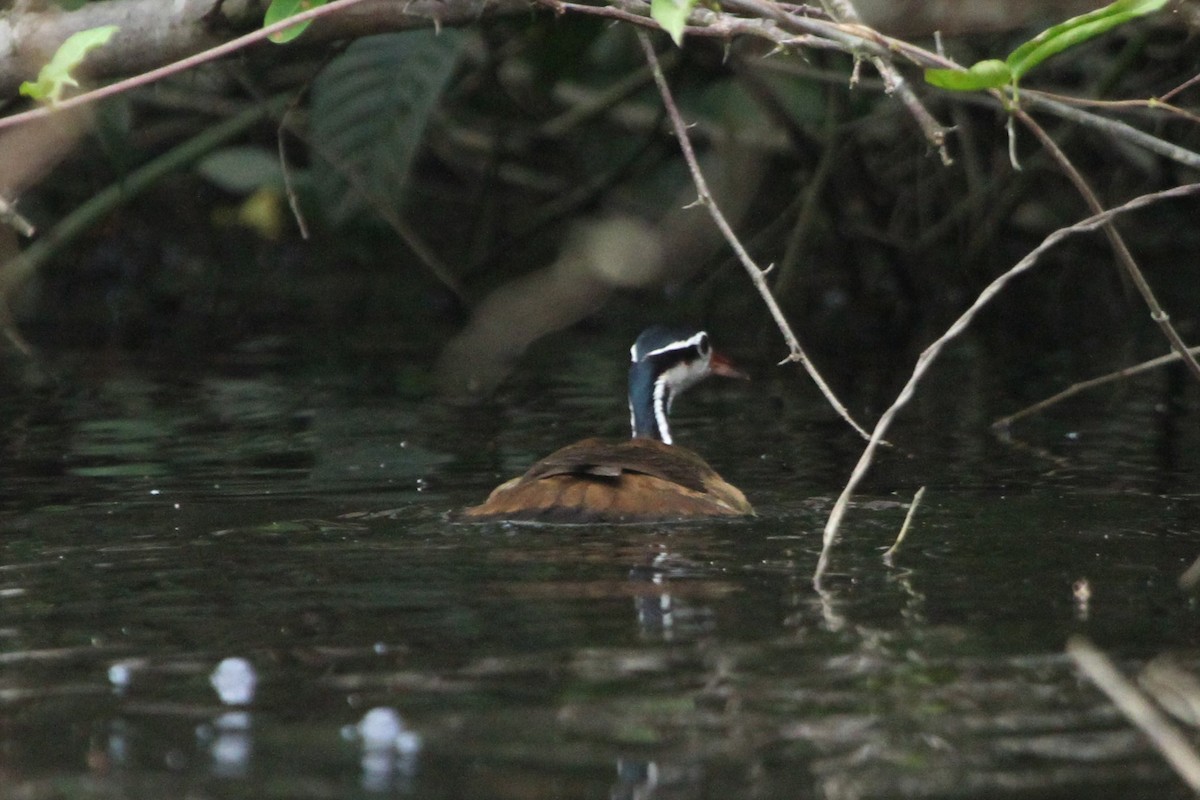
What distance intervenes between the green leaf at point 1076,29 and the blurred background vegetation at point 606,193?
4.19 meters

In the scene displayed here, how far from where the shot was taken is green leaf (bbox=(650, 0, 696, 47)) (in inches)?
178

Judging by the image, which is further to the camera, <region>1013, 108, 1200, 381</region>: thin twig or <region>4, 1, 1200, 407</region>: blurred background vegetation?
<region>4, 1, 1200, 407</region>: blurred background vegetation

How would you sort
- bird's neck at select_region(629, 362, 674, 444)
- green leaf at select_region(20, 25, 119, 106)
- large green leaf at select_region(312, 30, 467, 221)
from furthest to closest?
1. large green leaf at select_region(312, 30, 467, 221)
2. bird's neck at select_region(629, 362, 674, 444)
3. green leaf at select_region(20, 25, 119, 106)

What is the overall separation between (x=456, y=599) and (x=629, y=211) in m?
9.29

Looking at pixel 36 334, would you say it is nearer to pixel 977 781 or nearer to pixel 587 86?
pixel 587 86

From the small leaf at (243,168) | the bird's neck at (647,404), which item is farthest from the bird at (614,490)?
the small leaf at (243,168)

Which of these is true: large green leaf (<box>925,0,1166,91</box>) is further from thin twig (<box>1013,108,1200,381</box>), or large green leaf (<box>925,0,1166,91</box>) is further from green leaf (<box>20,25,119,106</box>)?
green leaf (<box>20,25,119,106</box>)

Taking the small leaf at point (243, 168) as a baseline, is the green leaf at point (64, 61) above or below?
below

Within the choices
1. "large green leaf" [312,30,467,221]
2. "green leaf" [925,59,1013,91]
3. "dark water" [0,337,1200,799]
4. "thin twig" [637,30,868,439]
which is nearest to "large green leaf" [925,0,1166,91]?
"green leaf" [925,59,1013,91]

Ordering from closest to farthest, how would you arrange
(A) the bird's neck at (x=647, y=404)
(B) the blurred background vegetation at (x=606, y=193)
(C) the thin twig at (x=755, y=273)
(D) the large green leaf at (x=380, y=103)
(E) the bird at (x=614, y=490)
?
(C) the thin twig at (x=755, y=273) → (E) the bird at (x=614, y=490) → (A) the bird's neck at (x=647, y=404) → (D) the large green leaf at (x=380, y=103) → (B) the blurred background vegetation at (x=606, y=193)

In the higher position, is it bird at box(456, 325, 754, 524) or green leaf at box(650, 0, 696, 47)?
green leaf at box(650, 0, 696, 47)

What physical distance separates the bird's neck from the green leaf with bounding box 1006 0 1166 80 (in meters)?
4.32

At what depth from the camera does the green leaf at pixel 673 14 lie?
178 inches

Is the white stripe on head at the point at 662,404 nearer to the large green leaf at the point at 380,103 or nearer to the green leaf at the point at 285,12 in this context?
the large green leaf at the point at 380,103
